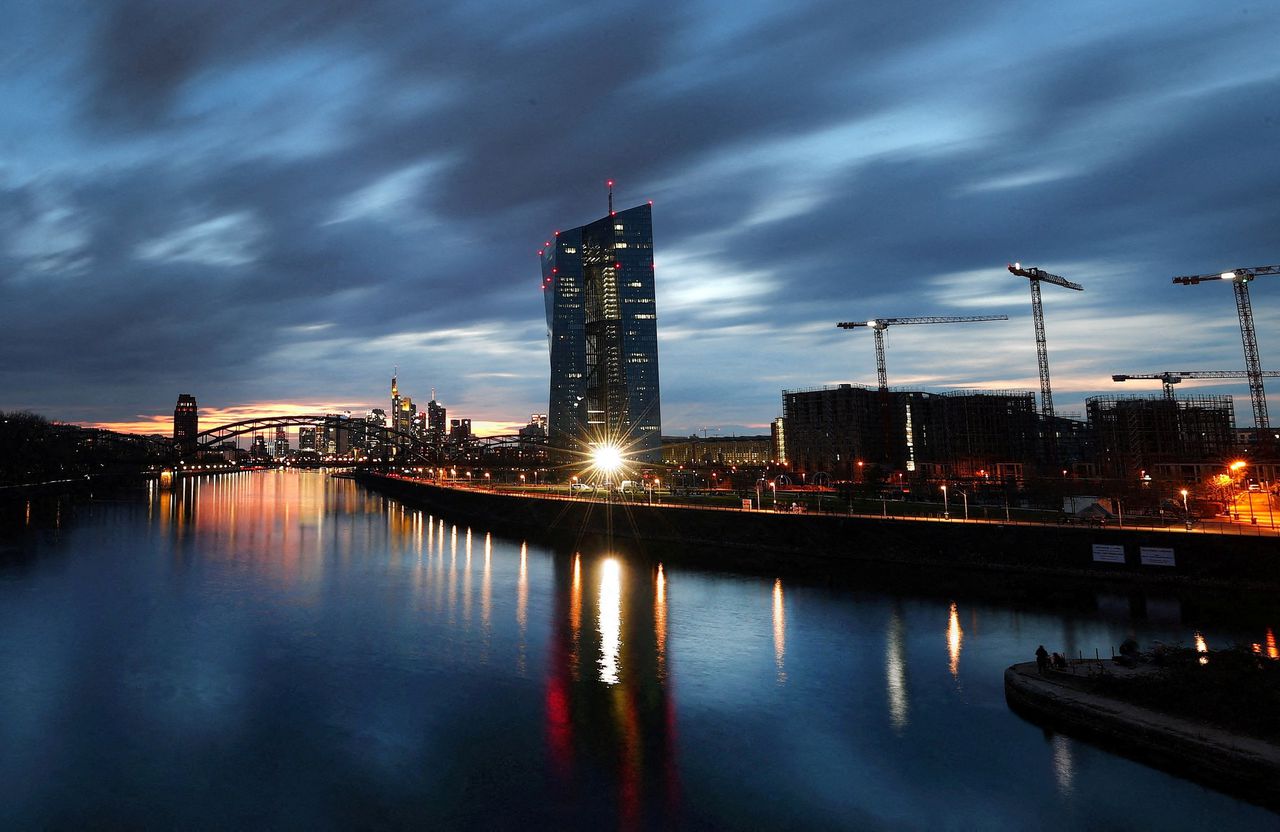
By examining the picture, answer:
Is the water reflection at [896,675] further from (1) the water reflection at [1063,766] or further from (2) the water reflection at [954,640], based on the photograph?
(1) the water reflection at [1063,766]

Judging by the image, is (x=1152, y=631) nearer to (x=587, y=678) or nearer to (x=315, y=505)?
(x=587, y=678)

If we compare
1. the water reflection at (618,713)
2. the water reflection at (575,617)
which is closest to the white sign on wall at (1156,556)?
the water reflection at (618,713)

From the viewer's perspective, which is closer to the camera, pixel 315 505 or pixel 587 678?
pixel 587 678

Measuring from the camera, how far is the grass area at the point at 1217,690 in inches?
709

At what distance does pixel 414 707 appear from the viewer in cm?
2620

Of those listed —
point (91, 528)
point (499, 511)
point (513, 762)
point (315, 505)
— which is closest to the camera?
point (513, 762)

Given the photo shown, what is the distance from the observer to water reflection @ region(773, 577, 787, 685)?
97.6 ft

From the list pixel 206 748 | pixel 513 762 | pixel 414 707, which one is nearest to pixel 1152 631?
pixel 513 762

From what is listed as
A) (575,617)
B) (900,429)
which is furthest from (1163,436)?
(575,617)

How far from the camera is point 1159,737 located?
18.4m

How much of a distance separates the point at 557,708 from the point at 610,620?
14.1 m

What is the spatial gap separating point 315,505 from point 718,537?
3986 inches

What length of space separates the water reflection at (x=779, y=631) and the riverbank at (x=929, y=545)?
968 cm

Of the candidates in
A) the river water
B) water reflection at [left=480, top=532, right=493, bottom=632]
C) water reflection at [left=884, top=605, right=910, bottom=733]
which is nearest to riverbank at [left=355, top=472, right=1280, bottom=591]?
the river water
